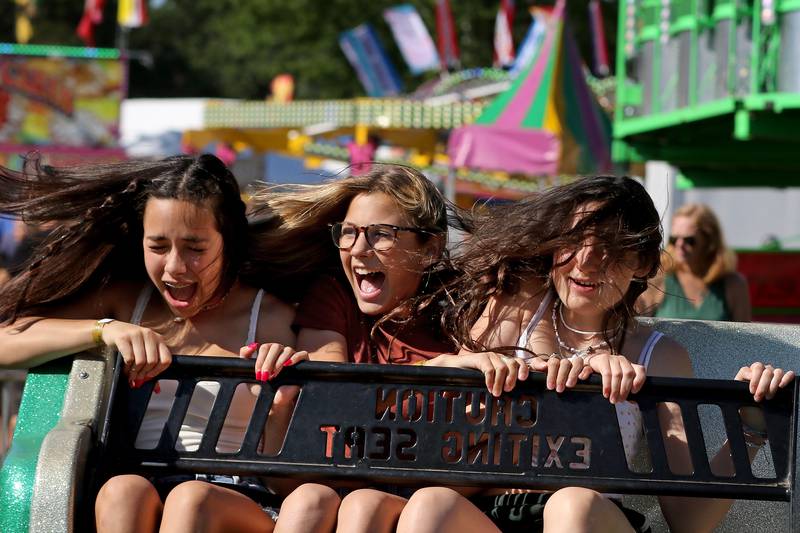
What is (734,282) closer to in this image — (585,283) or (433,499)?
(585,283)

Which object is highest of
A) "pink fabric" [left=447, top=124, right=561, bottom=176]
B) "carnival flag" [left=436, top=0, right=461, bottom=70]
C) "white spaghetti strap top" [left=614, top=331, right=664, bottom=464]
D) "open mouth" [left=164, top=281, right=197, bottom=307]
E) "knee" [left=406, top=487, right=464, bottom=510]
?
"carnival flag" [left=436, top=0, right=461, bottom=70]

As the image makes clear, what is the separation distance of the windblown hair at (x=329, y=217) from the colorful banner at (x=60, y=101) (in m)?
20.7

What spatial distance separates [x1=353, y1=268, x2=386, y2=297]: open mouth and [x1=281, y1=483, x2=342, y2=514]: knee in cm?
75

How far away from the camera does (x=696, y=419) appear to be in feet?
8.00

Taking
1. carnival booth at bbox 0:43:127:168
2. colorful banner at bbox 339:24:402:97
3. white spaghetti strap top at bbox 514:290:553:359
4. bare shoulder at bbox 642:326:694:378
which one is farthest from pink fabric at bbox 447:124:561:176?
colorful banner at bbox 339:24:402:97

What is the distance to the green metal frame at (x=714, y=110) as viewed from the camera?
6988mm

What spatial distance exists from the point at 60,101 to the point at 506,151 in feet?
49.4

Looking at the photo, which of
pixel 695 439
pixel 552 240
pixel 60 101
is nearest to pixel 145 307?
pixel 552 240

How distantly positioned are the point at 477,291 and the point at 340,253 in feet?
1.23

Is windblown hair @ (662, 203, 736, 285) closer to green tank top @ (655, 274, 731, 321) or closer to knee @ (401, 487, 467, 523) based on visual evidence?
green tank top @ (655, 274, 731, 321)

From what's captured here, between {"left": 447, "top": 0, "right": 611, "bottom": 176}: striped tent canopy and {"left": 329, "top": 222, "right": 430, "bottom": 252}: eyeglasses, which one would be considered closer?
{"left": 329, "top": 222, "right": 430, "bottom": 252}: eyeglasses

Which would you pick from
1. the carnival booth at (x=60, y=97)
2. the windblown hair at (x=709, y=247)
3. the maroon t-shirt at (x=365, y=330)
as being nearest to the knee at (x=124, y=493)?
the maroon t-shirt at (x=365, y=330)

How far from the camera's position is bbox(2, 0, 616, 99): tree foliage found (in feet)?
122

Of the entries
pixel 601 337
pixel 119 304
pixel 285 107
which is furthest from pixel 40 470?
pixel 285 107
